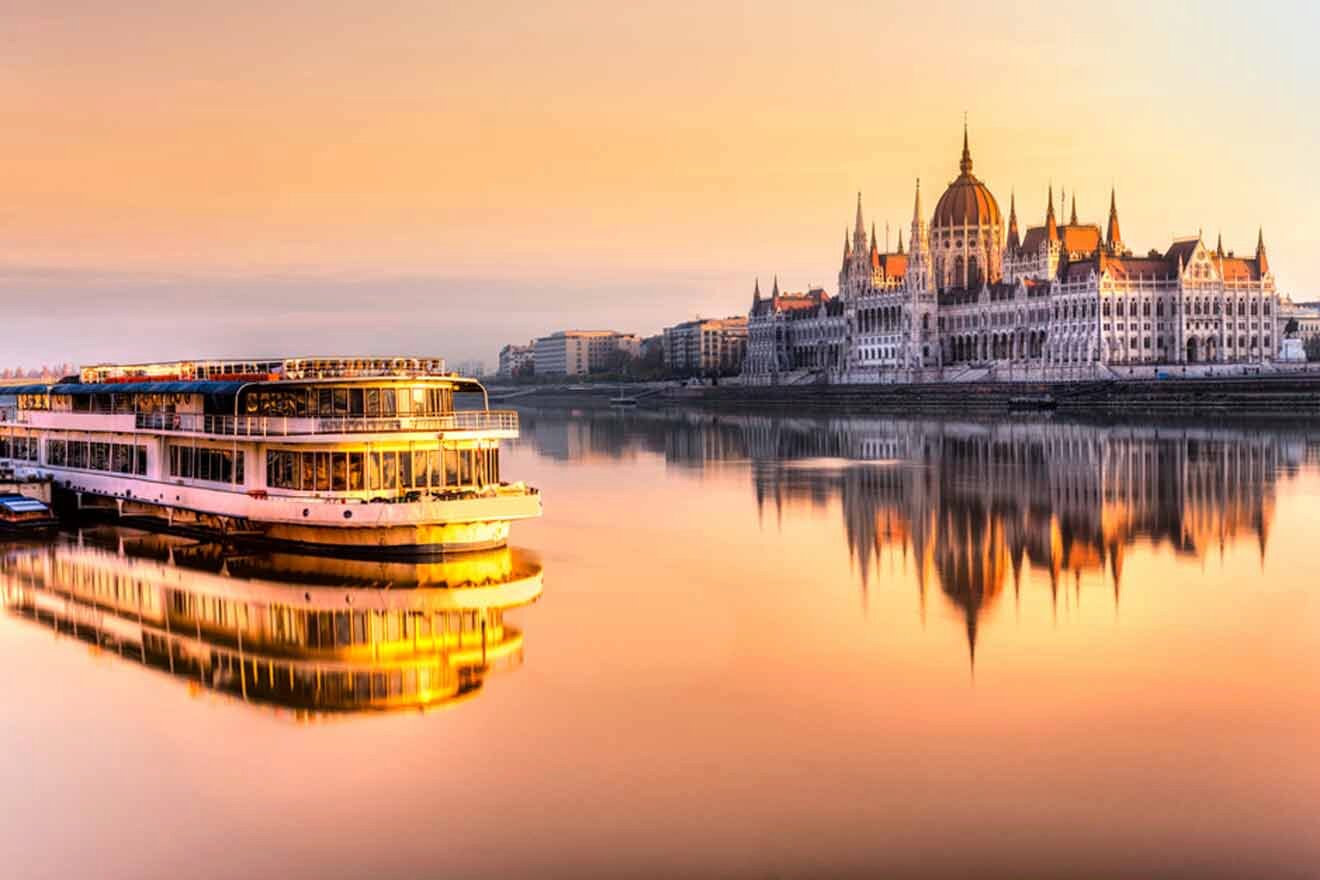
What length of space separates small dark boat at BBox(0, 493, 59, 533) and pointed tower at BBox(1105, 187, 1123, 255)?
166 metres

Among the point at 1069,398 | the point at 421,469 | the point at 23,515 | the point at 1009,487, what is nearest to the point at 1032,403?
the point at 1069,398

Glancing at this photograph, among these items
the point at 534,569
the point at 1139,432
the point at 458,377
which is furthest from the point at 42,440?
the point at 1139,432

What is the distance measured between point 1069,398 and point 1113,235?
7262 cm

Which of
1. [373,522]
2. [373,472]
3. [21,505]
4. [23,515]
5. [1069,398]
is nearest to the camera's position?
[373,522]

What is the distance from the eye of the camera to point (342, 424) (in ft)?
107

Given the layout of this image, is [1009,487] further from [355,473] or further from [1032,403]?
[1032,403]

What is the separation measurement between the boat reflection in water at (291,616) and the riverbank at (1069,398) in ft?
270

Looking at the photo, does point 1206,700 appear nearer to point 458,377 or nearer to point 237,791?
point 237,791

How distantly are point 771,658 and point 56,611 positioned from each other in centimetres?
1435

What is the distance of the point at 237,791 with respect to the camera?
16.6 metres

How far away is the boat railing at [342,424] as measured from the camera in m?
32.6

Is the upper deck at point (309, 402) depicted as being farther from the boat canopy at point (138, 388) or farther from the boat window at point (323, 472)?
the boat window at point (323, 472)

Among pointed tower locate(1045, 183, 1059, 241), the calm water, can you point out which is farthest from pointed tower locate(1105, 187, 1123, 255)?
the calm water

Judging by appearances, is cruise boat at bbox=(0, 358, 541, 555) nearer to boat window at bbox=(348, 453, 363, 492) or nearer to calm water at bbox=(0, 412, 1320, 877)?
boat window at bbox=(348, 453, 363, 492)
